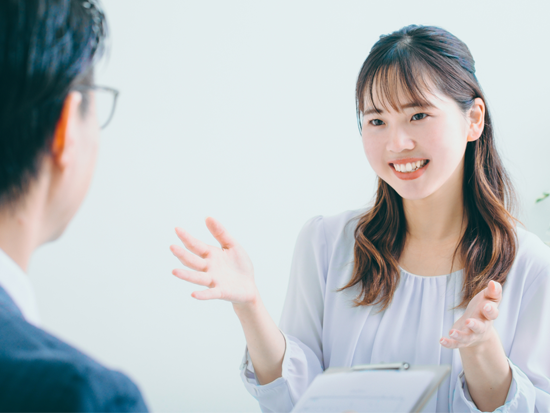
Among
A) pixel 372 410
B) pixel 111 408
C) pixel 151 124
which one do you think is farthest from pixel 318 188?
pixel 111 408

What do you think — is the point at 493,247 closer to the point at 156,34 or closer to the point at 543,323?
the point at 543,323

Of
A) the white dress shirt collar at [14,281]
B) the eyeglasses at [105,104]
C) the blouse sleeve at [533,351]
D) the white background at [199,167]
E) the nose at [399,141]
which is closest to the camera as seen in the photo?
the white dress shirt collar at [14,281]

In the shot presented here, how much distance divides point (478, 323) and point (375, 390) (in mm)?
265

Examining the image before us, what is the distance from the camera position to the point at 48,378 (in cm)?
40

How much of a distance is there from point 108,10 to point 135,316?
1.58 m

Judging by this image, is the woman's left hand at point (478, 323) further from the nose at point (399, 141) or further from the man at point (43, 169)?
the man at point (43, 169)

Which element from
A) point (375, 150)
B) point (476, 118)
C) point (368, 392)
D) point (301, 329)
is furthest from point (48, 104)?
point (476, 118)

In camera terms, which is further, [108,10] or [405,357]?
[108,10]

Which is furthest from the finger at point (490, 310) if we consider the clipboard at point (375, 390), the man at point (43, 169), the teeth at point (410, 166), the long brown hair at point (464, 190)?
the man at point (43, 169)

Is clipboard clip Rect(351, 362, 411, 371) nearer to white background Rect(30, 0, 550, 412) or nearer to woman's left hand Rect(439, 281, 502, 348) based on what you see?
woman's left hand Rect(439, 281, 502, 348)

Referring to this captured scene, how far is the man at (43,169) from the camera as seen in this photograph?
15.8 inches

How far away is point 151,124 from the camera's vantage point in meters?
2.46

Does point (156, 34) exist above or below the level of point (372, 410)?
above

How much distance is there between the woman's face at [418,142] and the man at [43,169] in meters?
0.82
